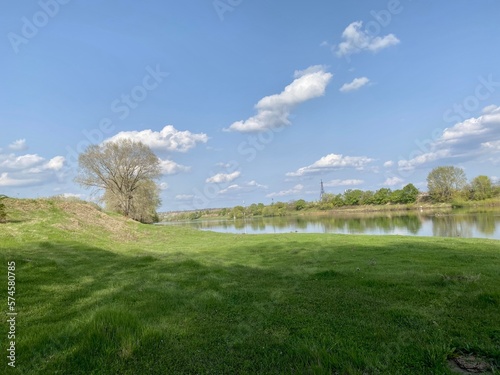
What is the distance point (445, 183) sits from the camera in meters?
96.1

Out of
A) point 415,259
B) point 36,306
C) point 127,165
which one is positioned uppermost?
point 127,165

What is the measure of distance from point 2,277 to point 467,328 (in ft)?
30.6

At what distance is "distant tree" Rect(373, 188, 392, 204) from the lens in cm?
12413

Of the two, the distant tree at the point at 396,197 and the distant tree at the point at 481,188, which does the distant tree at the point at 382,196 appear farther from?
the distant tree at the point at 481,188

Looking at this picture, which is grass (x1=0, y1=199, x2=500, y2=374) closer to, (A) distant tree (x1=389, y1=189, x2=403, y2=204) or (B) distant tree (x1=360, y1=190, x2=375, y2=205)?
(A) distant tree (x1=389, y1=189, x2=403, y2=204)

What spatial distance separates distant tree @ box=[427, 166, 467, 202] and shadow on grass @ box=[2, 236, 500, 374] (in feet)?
334

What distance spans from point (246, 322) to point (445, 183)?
110 metres

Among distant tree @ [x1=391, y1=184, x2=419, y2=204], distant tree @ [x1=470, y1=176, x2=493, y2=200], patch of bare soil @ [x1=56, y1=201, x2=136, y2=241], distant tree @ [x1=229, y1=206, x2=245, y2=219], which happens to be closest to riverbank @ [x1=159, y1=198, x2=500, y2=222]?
distant tree @ [x1=229, y1=206, x2=245, y2=219]

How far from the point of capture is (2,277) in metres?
7.15

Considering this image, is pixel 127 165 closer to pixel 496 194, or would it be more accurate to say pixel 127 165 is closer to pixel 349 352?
pixel 349 352

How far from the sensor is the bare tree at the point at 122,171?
1624 inches

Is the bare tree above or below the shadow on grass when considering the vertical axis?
above

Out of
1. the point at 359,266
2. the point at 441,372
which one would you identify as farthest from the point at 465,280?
the point at 441,372

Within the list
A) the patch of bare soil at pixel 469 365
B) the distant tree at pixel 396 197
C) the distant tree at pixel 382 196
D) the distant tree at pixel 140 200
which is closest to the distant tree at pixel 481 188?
the distant tree at pixel 396 197
